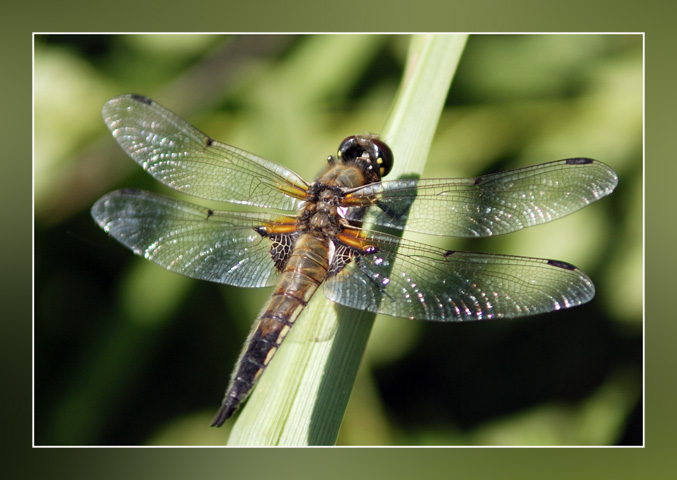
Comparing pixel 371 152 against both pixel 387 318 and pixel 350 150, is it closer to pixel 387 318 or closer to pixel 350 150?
pixel 350 150

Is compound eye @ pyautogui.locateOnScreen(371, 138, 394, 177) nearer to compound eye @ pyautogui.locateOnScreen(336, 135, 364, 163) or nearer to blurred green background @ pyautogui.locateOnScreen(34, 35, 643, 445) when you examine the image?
compound eye @ pyautogui.locateOnScreen(336, 135, 364, 163)

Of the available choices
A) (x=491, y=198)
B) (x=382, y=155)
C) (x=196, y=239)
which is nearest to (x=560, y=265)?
(x=491, y=198)

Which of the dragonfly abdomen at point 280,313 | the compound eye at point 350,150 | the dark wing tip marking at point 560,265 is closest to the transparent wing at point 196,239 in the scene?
the dragonfly abdomen at point 280,313

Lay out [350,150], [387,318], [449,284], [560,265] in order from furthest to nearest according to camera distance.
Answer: [387,318] < [350,150] < [449,284] < [560,265]

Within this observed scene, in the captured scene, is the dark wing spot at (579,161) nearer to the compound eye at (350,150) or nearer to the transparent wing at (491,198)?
the transparent wing at (491,198)

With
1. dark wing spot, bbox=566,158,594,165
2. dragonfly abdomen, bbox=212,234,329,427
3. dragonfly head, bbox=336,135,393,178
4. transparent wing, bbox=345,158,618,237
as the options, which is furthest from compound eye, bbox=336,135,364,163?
dark wing spot, bbox=566,158,594,165

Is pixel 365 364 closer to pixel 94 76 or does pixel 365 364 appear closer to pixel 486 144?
pixel 486 144

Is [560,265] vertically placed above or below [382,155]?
below

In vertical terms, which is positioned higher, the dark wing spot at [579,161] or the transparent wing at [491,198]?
the dark wing spot at [579,161]
